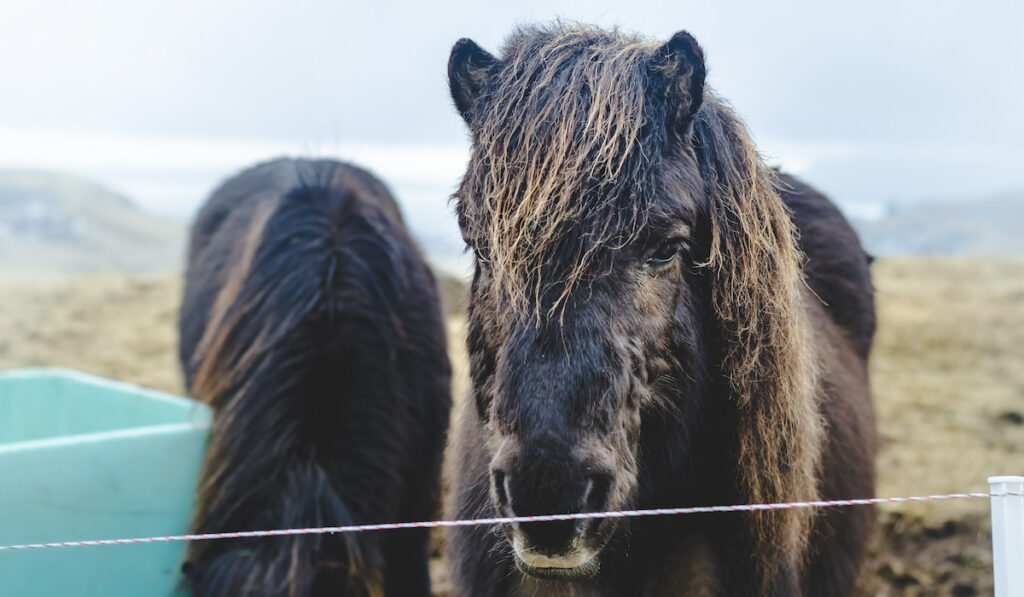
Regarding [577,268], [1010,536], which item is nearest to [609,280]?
[577,268]

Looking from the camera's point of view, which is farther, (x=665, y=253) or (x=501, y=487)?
(x=665, y=253)

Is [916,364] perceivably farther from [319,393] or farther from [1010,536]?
[1010,536]

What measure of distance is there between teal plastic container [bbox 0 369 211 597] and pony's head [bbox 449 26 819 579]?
1.67m

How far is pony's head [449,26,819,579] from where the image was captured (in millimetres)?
1468

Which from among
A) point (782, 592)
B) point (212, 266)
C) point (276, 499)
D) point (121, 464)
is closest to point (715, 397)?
point (782, 592)

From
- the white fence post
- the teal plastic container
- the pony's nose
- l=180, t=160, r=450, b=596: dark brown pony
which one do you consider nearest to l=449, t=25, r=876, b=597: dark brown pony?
the pony's nose

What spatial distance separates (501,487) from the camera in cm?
147

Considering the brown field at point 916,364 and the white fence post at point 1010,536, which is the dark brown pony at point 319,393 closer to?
the brown field at point 916,364

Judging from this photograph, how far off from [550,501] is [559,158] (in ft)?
2.14

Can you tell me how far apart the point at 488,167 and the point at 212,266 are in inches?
100

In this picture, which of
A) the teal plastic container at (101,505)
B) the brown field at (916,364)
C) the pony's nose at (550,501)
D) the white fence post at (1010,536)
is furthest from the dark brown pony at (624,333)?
the teal plastic container at (101,505)

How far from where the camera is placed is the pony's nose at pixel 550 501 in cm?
138

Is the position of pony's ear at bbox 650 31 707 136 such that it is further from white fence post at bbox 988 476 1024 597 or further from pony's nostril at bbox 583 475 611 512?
white fence post at bbox 988 476 1024 597

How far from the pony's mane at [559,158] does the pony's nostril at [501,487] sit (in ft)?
1.02
